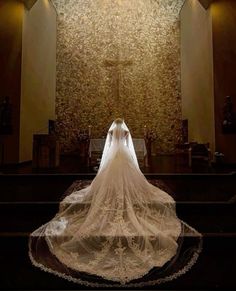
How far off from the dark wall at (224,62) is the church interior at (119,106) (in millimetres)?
26

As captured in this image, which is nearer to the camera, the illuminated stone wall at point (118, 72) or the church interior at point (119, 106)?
the church interior at point (119, 106)

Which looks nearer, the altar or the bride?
the bride

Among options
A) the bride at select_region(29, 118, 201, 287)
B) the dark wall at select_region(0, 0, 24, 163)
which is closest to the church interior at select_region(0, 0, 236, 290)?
the dark wall at select_region(0, 0, 24, 163)

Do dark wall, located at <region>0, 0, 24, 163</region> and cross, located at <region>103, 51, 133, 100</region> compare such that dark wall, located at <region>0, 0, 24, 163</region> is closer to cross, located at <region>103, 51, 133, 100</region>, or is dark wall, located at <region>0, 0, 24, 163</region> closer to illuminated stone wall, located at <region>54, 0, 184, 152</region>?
illuminated stone wall, located at <region>54, 0, 184, 152</region>

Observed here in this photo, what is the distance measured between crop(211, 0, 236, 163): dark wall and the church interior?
0.08 ft

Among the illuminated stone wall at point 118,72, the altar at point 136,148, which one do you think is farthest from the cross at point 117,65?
the altar at point 136,148

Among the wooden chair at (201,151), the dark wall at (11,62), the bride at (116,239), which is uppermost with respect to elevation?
the dark wall at (11,62)

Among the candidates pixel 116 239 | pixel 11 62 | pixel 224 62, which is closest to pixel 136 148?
pixel 224 62

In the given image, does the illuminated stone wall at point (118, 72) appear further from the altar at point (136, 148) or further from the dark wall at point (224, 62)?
the dark wall at point (224, 62)

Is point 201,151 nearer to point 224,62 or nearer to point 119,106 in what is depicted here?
point 224,62

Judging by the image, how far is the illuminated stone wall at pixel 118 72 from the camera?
9.98 metres

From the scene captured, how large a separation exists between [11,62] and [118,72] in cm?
420

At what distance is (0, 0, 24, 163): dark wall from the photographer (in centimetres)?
642

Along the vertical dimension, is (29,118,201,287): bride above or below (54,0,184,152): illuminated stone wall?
below
